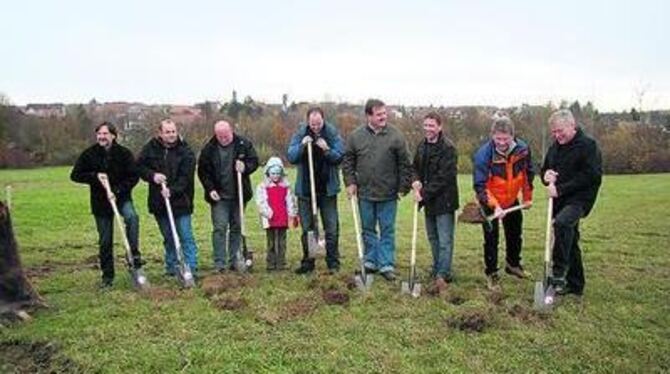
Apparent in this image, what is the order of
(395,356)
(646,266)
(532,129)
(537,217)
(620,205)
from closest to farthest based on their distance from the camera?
(395,356) → (646,266) → (537,217) → (620,205) → (532,129)

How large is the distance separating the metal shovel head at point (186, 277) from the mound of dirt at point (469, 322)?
3646mm

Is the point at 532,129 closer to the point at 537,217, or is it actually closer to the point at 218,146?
the point at 537,217

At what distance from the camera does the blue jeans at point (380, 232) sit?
33.6ft

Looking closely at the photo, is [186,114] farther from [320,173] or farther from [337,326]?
[337,326]

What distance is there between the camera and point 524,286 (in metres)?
9.59

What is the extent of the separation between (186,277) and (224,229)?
1131mm

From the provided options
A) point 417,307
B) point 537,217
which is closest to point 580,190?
point 417,307

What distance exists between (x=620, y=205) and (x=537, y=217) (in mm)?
6550

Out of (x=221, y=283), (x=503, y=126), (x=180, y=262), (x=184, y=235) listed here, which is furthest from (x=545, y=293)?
(x=184, y=235)

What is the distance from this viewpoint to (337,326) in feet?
25.1

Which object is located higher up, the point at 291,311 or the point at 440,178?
the point at 440,178

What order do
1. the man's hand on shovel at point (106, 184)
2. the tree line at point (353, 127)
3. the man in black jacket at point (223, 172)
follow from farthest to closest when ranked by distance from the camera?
the tree line at point (353, 127), the man in black jacket at point (223, 172), the man's hand on shovel at point (106, 184)

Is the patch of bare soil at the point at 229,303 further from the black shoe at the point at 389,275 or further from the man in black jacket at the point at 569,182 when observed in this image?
the man in black jacket at the point at 569,182

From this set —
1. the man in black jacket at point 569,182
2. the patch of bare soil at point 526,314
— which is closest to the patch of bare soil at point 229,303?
the patch of bare soil at point 526,314
